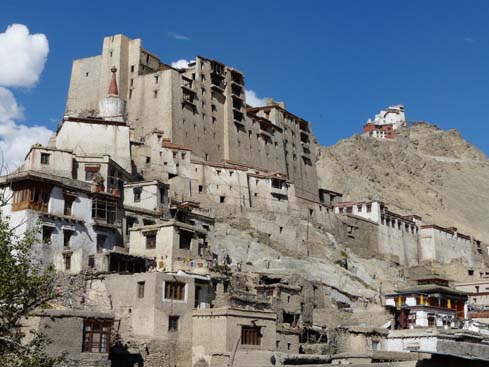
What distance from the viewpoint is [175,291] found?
39.8m

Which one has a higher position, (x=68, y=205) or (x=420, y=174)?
(x=420, y=174)

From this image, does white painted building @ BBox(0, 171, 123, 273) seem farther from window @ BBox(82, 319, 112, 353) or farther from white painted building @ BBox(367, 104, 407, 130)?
white painted building @ BBox(367, 104, 407, 130)

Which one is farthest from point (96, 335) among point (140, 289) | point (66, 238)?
point (66, 238)

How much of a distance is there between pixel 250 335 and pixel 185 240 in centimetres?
1023

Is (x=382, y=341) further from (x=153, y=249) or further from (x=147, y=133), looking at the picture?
(x=147, y=133)

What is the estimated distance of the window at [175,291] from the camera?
3945 centimetres

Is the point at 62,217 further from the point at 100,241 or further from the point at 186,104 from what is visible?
the point at 186,104

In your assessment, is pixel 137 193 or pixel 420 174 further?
pixel 420 174

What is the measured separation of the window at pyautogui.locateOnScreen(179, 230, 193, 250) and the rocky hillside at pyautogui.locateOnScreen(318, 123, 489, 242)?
68.4 metres

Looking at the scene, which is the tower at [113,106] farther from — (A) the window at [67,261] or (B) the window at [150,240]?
(A) the window at [67,261]

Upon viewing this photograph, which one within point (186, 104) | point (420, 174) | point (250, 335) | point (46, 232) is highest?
point (420, 174)

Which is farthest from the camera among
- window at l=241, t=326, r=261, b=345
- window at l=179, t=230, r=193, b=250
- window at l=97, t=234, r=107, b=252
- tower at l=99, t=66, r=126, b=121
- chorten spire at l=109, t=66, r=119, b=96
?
Answer: chorten spire at l=109, t=66, r=119, b=96

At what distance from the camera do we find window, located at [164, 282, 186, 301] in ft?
129

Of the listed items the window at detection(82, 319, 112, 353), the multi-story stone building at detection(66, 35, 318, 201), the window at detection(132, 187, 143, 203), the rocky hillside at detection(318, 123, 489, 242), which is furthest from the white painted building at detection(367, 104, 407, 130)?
the window at detection(82, 319, 112, 353)
